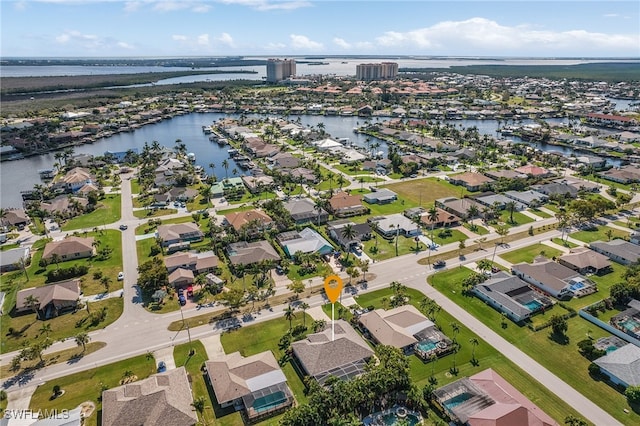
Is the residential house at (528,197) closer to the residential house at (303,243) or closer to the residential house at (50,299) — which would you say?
the residential house at (303,243)

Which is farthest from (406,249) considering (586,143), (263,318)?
(586,143)

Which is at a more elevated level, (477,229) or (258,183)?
(258,183)

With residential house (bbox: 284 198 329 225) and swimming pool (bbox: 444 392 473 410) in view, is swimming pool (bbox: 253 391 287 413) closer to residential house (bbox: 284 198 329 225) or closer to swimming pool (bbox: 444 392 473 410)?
swimming pool (bbox: 444 392 473 410)

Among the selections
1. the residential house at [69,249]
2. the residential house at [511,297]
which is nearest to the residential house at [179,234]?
the residential house at [69,249]

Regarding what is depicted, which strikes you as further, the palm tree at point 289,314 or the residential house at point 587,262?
the residential house at point 587,262

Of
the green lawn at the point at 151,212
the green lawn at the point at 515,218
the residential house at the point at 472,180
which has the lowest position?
the green lawn at the point at 515,218

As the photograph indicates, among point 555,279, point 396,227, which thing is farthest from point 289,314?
point 555,279

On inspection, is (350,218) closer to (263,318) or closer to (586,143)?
(263,318)

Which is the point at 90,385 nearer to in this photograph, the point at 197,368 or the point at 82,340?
the point at 82,340
